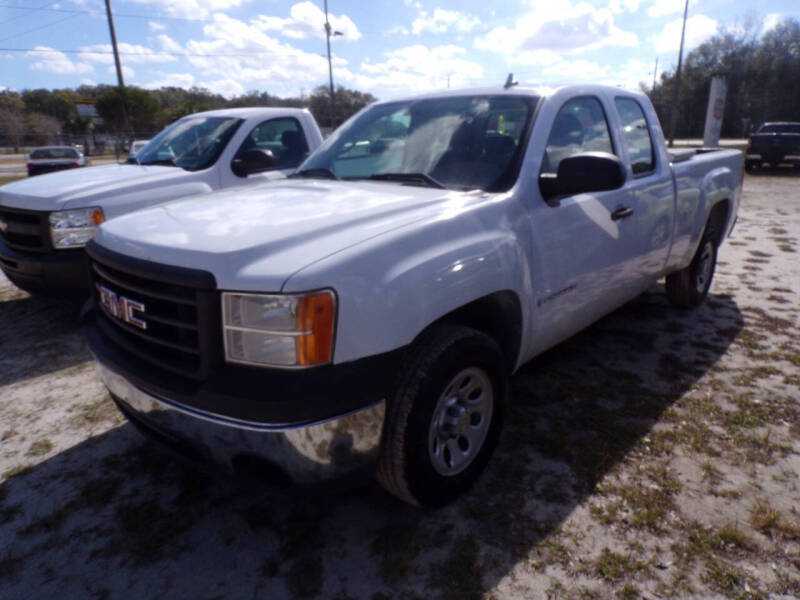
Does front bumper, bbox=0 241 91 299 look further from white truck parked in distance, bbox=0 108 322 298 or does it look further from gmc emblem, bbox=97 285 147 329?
gmc emblem, bbox=97 285 147 329

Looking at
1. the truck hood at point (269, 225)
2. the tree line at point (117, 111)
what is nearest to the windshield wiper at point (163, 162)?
the truck hood at point (269, 225)

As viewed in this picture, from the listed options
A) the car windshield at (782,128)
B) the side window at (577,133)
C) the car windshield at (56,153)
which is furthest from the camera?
the car windshield at (56,153)

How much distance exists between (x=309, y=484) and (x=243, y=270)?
2.50 feet

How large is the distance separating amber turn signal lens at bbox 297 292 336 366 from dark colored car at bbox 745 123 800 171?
811 inches

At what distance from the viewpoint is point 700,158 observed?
15.0ft

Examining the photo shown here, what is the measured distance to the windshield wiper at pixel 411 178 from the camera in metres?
2.73

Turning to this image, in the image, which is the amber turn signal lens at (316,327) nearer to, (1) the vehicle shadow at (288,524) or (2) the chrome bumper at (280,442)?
(2) the chrome bumper at (280,442)

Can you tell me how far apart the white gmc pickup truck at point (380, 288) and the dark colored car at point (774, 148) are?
18192mm

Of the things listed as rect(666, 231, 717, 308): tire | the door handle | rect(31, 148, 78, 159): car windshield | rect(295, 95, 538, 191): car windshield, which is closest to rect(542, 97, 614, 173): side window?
rect(295, 95, 538, 191): car windshield

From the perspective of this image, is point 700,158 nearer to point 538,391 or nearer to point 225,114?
point 538,391

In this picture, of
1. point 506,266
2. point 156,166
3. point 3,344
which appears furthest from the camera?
point 156,166

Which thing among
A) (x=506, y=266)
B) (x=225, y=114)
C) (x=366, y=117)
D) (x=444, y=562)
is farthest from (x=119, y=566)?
(x=225, y=114)

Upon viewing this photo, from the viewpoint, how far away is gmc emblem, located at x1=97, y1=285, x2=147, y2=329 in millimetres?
2180

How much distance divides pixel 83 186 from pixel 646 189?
4.25 meters
